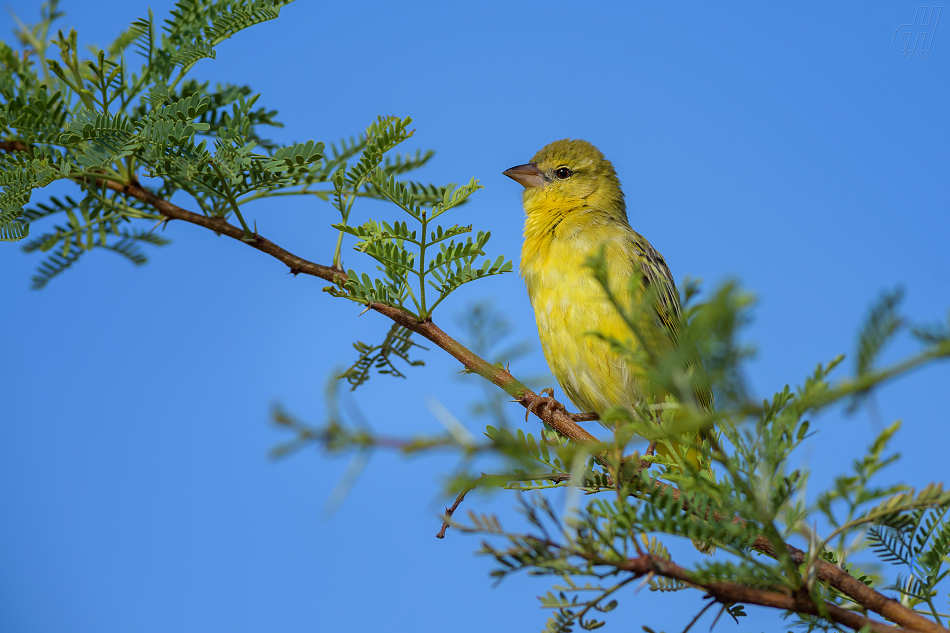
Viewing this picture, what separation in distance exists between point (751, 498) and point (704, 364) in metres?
0.31

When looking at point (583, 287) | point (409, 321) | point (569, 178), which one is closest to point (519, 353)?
point (409, 321)

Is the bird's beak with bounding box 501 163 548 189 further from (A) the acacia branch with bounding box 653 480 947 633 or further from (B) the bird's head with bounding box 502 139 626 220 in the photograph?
(A) the acacia branch with bounding box 653 480 947 633

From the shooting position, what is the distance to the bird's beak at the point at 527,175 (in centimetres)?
468

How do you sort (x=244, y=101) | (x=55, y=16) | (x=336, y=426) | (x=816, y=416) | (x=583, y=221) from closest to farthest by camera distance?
(x=336, y=426) < (x=816, y=416) < (x=244, y=101) < (x=55, y=16) < (x=583, y=221)

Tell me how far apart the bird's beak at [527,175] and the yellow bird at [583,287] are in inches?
4.2

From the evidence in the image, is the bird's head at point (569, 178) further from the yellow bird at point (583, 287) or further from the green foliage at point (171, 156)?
the green foliage at point (171, 156)

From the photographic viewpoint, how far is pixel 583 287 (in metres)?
3.46

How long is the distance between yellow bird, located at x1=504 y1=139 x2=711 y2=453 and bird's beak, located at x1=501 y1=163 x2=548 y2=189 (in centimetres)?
11

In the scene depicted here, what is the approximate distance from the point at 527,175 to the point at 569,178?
0.29m

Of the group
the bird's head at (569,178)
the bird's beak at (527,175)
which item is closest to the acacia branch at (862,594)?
the bird's head at (569,178)

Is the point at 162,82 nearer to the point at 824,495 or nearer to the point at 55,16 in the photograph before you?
the point at 55,16

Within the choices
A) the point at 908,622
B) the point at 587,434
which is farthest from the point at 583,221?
the point at 908,622

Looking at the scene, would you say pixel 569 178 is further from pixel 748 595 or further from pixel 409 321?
pixel 748 595

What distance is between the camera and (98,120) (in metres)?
2.19
